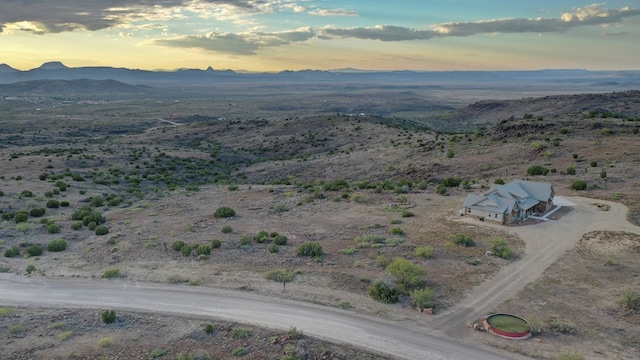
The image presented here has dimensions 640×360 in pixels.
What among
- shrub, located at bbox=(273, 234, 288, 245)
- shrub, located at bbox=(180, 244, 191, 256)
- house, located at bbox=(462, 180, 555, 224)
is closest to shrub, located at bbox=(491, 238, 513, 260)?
house, located at bbox=(462, 180, 555, 224)

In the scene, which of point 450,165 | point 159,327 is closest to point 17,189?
point 159,327

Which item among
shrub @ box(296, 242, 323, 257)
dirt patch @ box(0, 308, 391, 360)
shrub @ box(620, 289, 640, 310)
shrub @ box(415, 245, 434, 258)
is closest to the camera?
dirt patch @ box(0, 308, 391, 360)

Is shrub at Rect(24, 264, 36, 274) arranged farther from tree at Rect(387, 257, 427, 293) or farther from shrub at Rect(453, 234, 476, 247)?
shrub at Rect(453, 234, 476, 247)

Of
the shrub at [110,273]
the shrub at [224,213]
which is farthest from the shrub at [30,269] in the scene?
the shrub at [224,213]

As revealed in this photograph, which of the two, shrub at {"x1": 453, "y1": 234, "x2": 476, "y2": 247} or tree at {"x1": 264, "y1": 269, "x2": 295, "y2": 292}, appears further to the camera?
shrub at {"x1": 453, "y1": 234, "x2": 476, "y2": 247}

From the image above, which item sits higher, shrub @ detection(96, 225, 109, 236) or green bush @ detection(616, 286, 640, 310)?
green bush @ detection(616, 286, 640, 310)

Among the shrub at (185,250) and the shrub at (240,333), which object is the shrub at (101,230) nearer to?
the shrub at (185,250)
